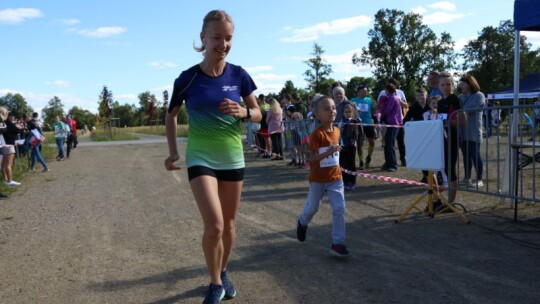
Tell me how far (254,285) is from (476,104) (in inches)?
225

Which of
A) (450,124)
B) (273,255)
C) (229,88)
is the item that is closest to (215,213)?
(229,88)

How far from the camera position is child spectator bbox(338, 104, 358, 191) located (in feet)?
29.1

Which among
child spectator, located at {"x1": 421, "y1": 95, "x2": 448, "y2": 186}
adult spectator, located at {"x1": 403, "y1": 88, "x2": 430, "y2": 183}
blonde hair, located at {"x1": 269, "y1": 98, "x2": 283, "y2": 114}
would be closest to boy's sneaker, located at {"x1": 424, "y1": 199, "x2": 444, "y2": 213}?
child spectator, located at {"x1": 421, "y1": 95, "x2": 448, "y2": 186}

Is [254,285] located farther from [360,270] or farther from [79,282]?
[79,282]

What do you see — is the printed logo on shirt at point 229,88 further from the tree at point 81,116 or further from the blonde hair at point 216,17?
the tree at point 81,116

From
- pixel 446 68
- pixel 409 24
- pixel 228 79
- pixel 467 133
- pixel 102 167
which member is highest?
pixel 409 24

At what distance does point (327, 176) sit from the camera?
4941 millimetres

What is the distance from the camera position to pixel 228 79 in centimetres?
364

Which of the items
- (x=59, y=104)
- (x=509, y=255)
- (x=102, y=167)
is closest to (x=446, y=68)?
(x=102, y=167)

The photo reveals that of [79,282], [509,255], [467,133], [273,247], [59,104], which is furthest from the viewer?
[59,104]

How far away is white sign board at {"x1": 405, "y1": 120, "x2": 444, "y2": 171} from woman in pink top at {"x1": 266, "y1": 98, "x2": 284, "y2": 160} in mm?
7140

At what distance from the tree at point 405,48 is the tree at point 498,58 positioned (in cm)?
567

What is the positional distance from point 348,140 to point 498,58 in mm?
61117

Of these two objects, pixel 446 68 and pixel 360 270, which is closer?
pixel 360 270
